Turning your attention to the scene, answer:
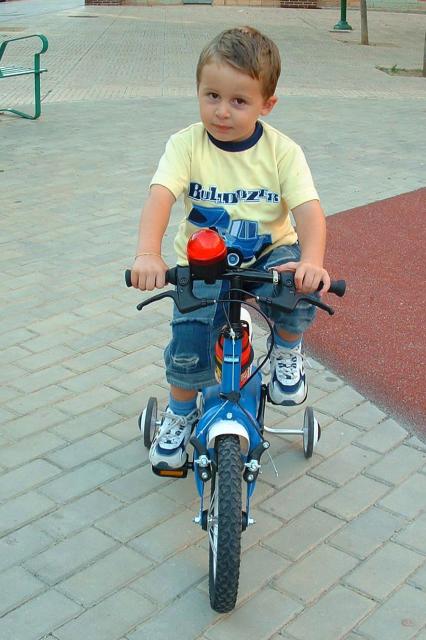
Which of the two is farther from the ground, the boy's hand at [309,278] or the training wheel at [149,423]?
the boy's hand at [309,278]

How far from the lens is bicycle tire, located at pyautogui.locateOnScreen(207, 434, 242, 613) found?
104 inches

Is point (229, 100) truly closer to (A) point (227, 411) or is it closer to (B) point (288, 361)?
(A) point (227, 411)

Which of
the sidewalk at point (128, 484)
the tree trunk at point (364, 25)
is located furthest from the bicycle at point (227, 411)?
the tree trunk at point (364, 25)

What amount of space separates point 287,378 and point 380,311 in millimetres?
2035

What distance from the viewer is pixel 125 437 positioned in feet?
12.7

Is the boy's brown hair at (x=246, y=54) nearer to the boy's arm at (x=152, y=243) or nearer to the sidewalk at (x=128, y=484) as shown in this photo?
the boy's arm at (x=152, y=243)

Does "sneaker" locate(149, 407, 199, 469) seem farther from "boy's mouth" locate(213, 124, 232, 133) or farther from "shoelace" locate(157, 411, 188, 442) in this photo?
"boy's mouth" locate(213, 124, 232, 133)

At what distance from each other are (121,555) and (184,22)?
22374 mm

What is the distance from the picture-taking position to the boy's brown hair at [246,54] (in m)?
2.79

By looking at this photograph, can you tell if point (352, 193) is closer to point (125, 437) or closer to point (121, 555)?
point (125, 437)

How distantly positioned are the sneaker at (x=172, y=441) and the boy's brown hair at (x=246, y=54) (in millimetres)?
1218

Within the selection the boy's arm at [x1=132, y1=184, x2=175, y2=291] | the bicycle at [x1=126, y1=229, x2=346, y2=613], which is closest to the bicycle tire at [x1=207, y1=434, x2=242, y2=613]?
the bicycle at [x1=126, y1=229, x2=346, y2=613]

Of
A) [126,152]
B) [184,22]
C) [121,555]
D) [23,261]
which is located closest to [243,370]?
[121,555]

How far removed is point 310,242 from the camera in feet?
9.89
